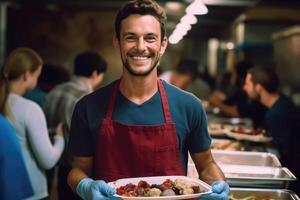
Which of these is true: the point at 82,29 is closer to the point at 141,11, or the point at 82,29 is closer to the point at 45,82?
the point at 45,82

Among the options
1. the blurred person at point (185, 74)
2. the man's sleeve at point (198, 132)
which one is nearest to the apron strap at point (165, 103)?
the man's sleeve at point (198, 132)

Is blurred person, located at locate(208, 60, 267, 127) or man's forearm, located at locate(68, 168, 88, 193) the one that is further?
blurred person, located at locate(208, 60, 267, 127)

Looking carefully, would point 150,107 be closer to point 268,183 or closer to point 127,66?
point 127,66

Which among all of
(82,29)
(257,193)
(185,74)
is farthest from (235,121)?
(82,29)

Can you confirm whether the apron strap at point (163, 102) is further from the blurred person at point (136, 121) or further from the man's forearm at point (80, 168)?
the man's forearm at point (80, 168)

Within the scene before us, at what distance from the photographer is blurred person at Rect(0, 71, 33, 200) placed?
2.39 m

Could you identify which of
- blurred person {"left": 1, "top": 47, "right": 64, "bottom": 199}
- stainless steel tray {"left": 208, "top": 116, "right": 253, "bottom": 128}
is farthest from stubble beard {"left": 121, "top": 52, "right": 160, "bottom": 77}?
stainless steel tray {"left": 208, "top": 116, "right": 253, "bottom": 128}

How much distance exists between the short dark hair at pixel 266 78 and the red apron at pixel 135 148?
8.06 feet

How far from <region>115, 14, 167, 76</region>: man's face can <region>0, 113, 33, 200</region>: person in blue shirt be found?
75 centimetres

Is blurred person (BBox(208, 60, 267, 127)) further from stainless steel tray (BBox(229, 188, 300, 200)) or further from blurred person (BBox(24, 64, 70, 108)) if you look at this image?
stainless steel tray (BBox(229, 188, 300, 200))

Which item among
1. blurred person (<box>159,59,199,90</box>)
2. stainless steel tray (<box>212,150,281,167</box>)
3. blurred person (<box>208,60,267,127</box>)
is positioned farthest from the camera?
blurred person (<box>159,59,199,90</box>)

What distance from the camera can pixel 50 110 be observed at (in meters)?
3.97

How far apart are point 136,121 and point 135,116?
0.07 feet

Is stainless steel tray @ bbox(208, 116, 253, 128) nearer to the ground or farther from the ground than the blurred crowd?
nearer to the ground
